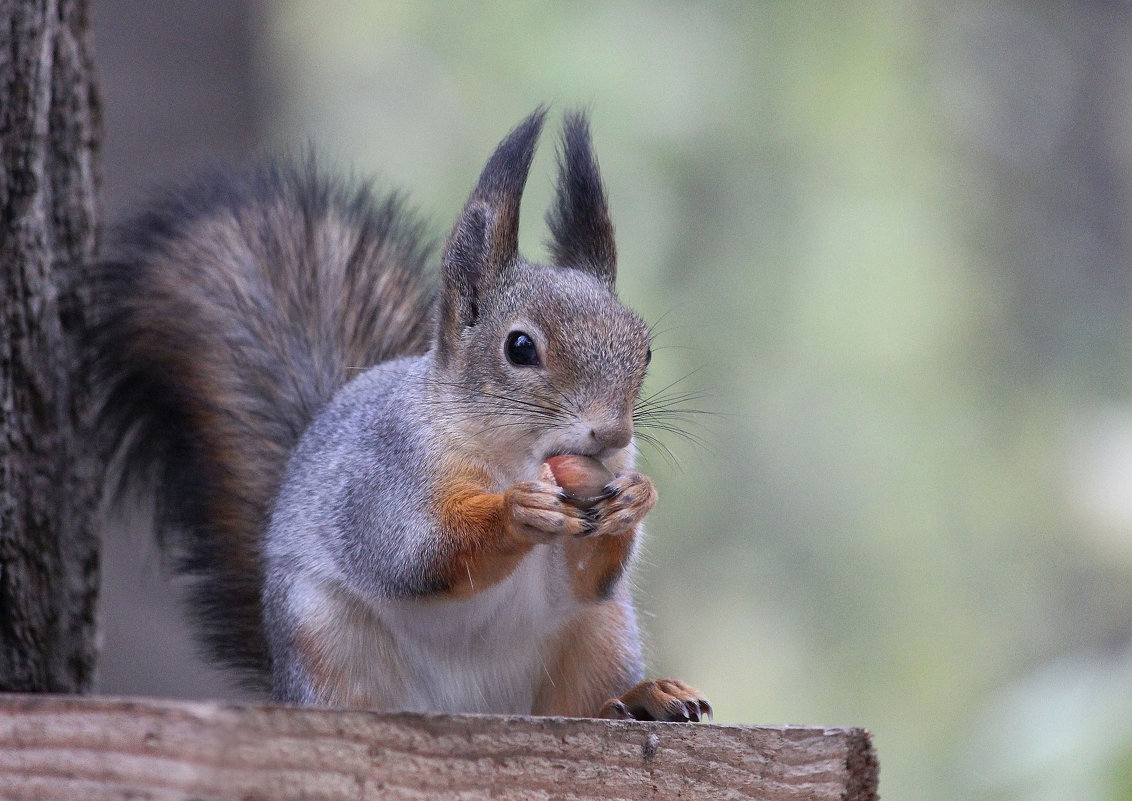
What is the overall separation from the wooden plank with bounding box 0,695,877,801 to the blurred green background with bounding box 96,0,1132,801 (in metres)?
2.44

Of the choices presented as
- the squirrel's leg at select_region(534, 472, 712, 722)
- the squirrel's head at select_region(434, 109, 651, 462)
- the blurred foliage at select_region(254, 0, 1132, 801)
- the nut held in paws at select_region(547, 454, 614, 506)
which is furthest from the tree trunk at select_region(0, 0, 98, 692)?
the blurred foliage at select_region(254, 0, 1132, 801)

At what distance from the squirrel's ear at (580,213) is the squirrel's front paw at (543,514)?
43 centimetres

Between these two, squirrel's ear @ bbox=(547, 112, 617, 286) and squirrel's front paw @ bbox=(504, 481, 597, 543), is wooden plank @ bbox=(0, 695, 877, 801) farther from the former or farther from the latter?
squirrel's ear @ bbox=(547, 112, 617, 286)

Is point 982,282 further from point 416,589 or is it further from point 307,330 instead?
point 416,589

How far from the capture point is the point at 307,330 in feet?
6.84

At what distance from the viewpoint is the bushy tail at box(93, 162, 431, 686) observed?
1968 mm

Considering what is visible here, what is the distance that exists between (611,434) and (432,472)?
0.24 metres

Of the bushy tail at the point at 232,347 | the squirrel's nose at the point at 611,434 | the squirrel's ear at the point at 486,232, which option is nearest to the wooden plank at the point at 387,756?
the squirrel's nose at the point at 611,434

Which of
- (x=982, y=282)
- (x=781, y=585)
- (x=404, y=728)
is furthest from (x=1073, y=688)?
(x=982, y=282)

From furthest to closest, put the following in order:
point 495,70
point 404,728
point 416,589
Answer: point 495,70 < point 416,589 < point 404,728

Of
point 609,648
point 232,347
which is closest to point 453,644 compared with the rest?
point 609,648

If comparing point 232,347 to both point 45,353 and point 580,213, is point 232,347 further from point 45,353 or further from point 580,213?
point 580,213

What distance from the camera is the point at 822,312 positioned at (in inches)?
152

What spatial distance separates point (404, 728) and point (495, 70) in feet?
9.56
